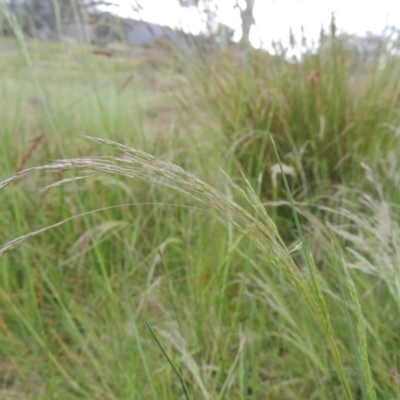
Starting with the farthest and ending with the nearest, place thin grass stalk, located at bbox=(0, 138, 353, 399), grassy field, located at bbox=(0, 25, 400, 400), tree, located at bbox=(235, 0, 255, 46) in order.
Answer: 1. tree, located at bbox=(235, 0, 255, 46)
2. grassy field, located at bbox=(0, 25, 400, 400)
3. thin grass stalk, located at bbox=(0, 138, 353, 399)

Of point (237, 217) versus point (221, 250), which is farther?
point (221, 250)

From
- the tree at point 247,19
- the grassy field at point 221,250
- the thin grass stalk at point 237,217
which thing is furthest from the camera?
the tree at point 247,19

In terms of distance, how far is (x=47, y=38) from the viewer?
8.50 feet

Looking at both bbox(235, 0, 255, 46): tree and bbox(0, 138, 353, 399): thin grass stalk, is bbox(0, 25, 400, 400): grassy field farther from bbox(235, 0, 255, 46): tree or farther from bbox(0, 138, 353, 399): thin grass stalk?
bbox(235, 0, 255, 46): tree

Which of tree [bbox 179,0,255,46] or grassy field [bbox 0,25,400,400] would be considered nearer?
grassy field [bbox 0,25,400,400]

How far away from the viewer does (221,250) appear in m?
1.05

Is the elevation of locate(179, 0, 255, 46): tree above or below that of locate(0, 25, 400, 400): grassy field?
above

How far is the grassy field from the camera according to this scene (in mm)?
620

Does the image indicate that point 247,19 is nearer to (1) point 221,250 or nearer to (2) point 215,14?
(2) point 215,14

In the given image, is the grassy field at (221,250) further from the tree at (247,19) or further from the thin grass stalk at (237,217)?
the tree at (247,19)

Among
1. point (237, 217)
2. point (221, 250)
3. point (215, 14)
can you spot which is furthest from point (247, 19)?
point (237, 217)

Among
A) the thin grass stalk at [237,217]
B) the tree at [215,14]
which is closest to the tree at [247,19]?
the tree at [215,14]

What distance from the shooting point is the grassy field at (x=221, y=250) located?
0.62m

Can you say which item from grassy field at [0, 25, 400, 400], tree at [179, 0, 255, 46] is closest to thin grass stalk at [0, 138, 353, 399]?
grassy field at [0, 25, 400, 400]
